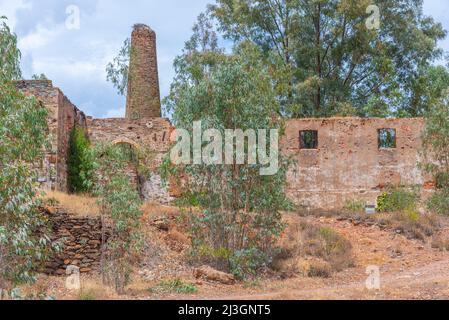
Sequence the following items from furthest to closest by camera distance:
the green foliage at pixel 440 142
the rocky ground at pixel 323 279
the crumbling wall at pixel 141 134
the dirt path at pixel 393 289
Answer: the crumbling wall at pixel 141 134
the green foliage at pixel 440 142
the rocky ground at pixel 323 279
the dirt path at pixel 393 289

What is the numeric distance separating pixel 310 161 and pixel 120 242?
12573 millimetres

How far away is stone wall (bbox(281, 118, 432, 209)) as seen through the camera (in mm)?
25953

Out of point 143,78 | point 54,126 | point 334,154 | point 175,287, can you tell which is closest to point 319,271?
point 175,287

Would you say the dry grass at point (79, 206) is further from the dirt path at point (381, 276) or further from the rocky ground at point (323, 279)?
the dirt path at point (381, 276)

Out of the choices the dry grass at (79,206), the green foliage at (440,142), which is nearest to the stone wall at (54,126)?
the dry grass at (79,206)

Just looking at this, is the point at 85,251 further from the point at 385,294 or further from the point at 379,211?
the point at 379,211

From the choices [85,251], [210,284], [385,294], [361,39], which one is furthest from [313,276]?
[361,39]

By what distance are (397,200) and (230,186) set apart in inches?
387

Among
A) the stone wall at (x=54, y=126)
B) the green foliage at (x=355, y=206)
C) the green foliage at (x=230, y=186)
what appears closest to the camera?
the green foliage at (x=230, y=186)

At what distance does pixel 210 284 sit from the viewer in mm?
15047

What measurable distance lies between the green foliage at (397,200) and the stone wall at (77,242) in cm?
1106

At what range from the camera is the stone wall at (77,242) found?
16938mm

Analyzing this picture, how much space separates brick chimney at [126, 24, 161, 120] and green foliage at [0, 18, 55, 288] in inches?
708

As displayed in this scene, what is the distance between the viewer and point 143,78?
30625mm
